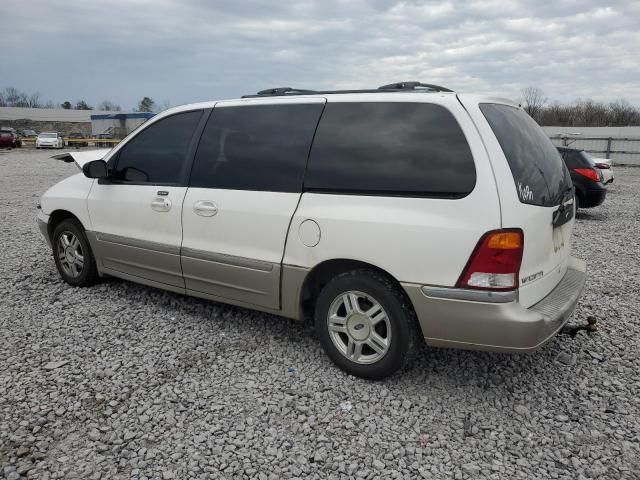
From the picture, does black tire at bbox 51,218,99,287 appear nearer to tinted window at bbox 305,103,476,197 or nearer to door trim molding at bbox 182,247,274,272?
door trim molding at bbox 182,247,274,272

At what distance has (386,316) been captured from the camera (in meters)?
3.19

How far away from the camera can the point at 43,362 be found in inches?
145

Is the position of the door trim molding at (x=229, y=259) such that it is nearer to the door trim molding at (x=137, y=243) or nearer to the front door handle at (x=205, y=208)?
the door trim molding at (x=137, y=243)

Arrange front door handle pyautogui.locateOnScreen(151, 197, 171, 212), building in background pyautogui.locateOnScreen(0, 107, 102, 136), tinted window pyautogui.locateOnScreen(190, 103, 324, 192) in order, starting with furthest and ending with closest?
building in background pyautogui.locateOnScreen(0, 107, 102, 136) → front door handle pyautogui.locateOnScreen(151, 197, 171, 212) → tinted window pyautogui.locateOnScreen(190, 103, 324, 192)

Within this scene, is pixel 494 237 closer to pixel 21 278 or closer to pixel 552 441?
pixel 552 441

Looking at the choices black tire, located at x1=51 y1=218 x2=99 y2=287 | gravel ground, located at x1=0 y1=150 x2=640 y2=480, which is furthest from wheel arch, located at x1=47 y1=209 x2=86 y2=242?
gravel ground, located at x1=0 y1=150 x2=640 y2=480

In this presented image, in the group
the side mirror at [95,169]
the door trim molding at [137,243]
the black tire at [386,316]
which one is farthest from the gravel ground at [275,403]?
the side mirror at [95,169]

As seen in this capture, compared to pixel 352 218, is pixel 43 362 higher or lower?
lower

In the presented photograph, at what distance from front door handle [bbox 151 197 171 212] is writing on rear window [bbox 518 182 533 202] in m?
2.69

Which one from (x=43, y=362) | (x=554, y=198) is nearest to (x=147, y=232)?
(x=43, y=362)

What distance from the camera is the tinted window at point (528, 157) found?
297cm

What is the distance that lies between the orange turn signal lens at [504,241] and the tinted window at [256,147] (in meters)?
1.34

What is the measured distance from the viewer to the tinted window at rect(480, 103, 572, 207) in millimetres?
2969

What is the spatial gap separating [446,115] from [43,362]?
10.7 ft
